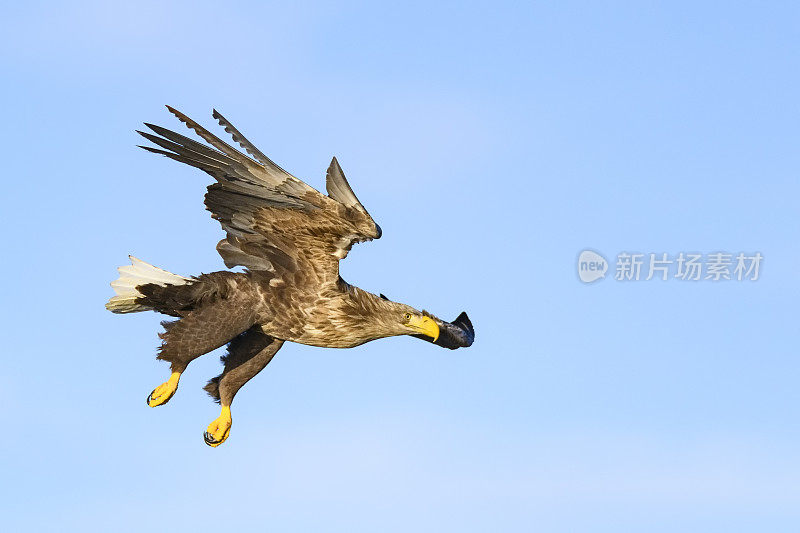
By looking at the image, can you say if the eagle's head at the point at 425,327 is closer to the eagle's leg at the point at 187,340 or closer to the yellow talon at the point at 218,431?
the eagle's leg at the point at 187,340

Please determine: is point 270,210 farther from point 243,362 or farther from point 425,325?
point 425,325

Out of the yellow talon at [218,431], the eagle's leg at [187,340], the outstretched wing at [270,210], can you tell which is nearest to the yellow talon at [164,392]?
the eagle's leg at [187,340]

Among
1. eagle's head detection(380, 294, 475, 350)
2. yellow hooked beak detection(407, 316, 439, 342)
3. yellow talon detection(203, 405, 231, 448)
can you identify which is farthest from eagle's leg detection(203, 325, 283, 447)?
yellow hooked beak detection(407, 316, 439, 342)

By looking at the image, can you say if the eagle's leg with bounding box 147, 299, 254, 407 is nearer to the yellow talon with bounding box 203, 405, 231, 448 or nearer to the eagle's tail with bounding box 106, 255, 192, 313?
the eagle's tail with bounding box 106, 255, 192, 313

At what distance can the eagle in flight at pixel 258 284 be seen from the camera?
1133cm

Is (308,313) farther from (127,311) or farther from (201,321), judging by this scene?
(127,311)

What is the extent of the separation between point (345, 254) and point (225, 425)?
2188mm

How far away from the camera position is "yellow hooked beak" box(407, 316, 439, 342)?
40.7 feet

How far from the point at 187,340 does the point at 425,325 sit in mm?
2493

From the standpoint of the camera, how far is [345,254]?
38.9 feet

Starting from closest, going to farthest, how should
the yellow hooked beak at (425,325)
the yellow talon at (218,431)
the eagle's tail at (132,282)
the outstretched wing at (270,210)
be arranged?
the outstretched wing at (270,210)
the eagle's tail at (132,282)
the yellow talon at (218,431)
the yellow hooked beak at (425,325)

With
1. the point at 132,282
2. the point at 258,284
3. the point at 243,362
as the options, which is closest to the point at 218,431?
the point at 243,362

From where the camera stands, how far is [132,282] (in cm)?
1227

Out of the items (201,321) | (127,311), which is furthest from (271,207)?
(127,311)
